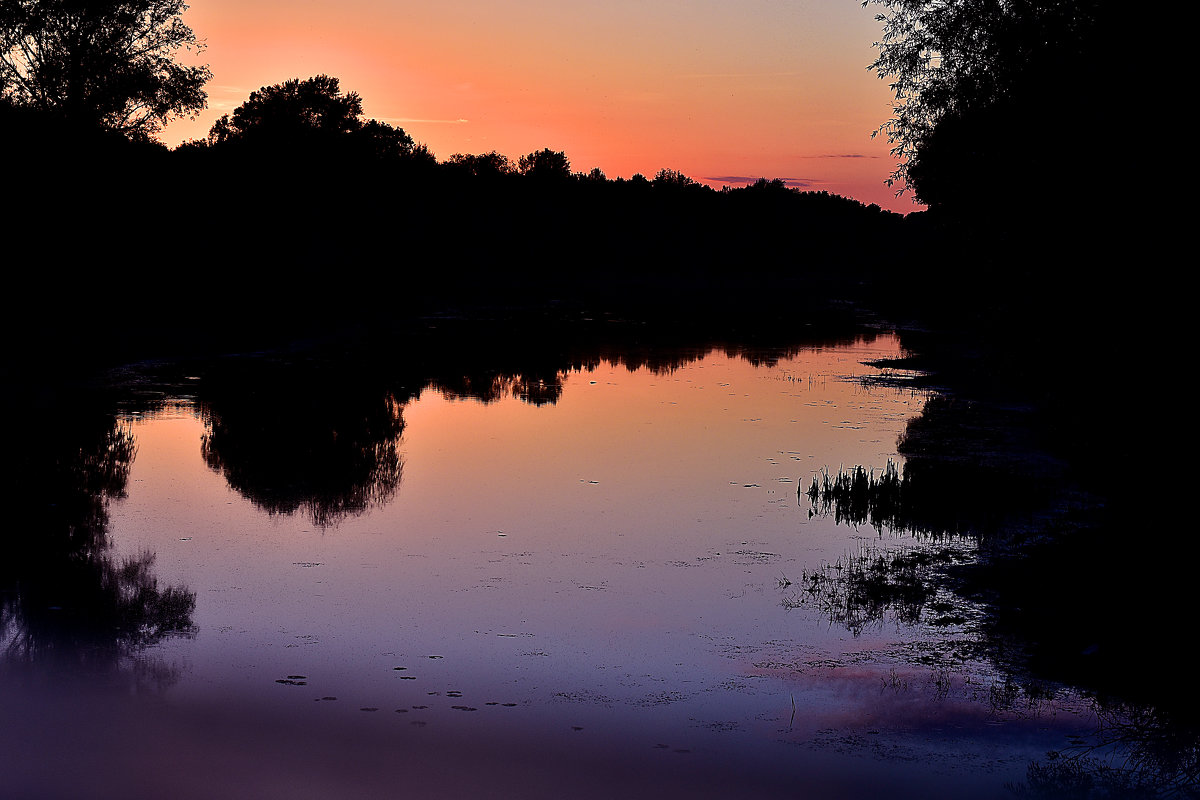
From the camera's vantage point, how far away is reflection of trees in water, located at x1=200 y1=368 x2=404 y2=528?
51.0 feet

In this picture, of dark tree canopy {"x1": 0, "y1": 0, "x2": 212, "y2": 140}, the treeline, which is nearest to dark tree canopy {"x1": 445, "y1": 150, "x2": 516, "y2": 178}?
the treeline

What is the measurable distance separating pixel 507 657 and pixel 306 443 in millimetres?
11052

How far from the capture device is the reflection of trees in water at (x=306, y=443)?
15.5 metres

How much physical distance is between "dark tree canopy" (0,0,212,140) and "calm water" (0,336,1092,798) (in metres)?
23.5

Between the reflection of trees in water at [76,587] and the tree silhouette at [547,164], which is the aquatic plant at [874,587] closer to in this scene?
the reflection of trees in water at [76,587]

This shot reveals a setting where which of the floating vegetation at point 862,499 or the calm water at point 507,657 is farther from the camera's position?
the floating vegetation at point 862,499

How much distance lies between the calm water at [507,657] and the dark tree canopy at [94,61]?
23.5 meters

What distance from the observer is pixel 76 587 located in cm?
1099

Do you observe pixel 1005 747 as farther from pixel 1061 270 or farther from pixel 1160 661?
pixel 1061 270

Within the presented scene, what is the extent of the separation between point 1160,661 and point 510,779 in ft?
18.4

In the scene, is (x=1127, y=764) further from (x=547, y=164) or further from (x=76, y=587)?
(x=547, y=164)

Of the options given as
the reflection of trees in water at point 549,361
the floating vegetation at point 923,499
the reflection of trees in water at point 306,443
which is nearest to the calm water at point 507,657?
the reflection of trees in water at point 306,443

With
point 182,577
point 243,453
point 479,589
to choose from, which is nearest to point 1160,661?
point 479,589

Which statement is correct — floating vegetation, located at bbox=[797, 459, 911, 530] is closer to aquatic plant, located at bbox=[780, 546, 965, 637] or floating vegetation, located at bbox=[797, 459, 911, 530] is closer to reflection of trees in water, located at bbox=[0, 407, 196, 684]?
aquatic plant, located at bbox=[780, 546, 965, 637]
